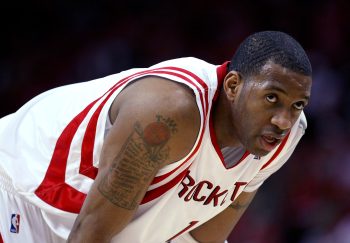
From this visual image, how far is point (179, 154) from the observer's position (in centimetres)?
274

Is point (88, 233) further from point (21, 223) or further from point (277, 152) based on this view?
point (277, 152)

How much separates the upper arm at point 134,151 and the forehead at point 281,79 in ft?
1.00

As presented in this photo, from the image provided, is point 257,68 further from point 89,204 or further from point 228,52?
point 228,52

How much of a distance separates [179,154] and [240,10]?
5278 mm

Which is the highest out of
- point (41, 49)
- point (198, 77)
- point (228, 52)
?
point (198, 77)

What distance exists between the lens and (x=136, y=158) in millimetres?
2670

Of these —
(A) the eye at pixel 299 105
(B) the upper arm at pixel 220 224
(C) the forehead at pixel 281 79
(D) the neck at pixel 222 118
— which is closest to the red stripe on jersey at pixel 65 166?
(D) the neck at pixel 222 118

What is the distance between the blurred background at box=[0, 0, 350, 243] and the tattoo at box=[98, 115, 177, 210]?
3791mm

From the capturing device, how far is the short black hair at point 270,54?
278 cm

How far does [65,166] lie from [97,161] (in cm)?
17

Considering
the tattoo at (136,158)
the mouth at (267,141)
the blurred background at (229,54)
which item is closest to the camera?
the tattoo at (136,158)

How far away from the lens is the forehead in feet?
9.08

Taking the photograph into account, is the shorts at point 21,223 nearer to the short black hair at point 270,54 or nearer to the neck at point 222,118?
the neck at point 222,118

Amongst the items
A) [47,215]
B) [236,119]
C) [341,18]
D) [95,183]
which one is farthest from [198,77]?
[341,18]
